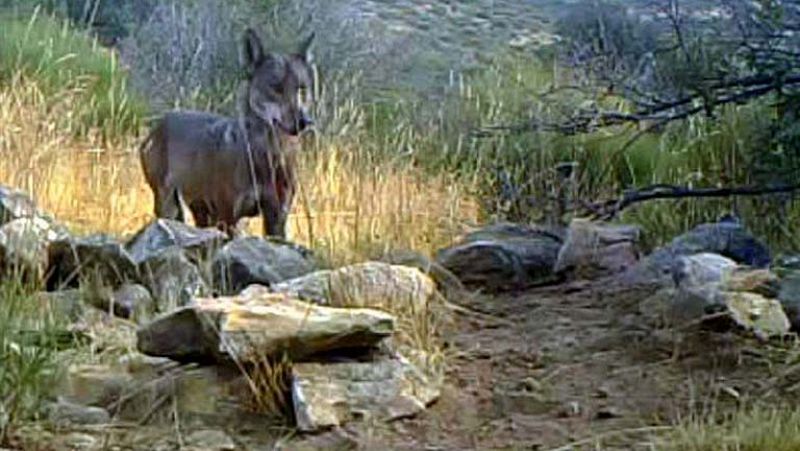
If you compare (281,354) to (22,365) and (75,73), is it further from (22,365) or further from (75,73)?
(75,73)

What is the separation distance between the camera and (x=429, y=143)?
10945 millimetres

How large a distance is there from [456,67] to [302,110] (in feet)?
32.9

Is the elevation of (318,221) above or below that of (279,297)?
below

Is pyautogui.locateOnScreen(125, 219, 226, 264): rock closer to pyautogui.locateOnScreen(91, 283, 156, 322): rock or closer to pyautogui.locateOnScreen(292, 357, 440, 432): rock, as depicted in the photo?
pyautogui.locateOnScreen(91, 283, 156, 322): rock

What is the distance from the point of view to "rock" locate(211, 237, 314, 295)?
5941 mm

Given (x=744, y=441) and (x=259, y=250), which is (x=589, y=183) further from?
(x=744, y=441)

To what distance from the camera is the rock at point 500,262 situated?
5.92 meters

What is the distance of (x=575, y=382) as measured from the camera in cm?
460

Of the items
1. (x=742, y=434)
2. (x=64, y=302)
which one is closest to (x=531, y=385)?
(x=742, y=434)

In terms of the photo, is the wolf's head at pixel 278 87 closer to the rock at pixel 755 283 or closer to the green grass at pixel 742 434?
the rock at pixel 755 283

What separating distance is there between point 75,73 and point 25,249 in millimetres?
6448

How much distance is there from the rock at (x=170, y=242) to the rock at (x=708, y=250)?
1516mm

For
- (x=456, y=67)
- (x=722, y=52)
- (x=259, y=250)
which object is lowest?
(x=456, y=67)

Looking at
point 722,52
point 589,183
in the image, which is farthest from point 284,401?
point 589,183
